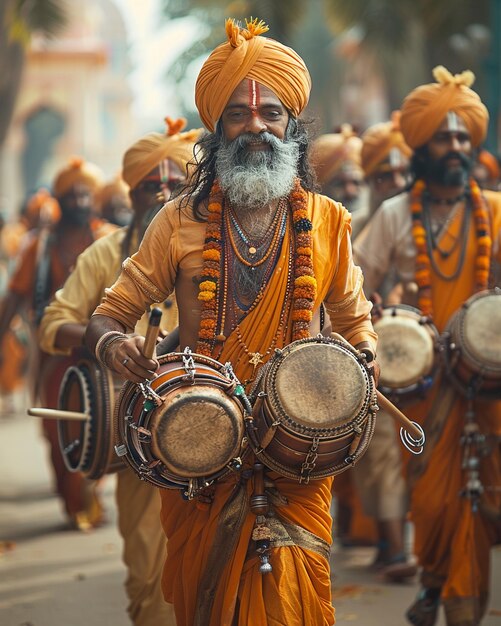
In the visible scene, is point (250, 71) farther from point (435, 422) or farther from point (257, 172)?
point (435, 422)

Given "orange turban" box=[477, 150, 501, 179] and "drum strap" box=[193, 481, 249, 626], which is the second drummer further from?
"orange turban" box=[477, 150, 501, 179]

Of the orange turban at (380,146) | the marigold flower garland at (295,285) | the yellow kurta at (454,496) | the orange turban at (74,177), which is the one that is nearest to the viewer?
the marigold flower garland at (295,285)

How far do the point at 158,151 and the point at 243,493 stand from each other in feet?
8.16

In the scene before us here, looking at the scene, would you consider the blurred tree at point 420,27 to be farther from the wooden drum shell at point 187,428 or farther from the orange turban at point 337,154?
the wooden drum shell at point 187,428

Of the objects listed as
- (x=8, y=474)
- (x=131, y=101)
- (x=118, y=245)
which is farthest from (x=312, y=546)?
(x=131, y=101)

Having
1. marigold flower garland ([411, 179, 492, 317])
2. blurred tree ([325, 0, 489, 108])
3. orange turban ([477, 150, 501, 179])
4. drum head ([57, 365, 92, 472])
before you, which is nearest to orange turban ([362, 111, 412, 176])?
orange turban ([477, 150, 501, 179])

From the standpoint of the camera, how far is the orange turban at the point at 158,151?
695cm

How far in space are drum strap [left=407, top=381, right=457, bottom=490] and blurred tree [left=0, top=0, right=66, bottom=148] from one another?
31.6ft

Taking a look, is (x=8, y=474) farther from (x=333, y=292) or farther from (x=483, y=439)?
(x=333, y=292)

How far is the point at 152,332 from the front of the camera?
447 centimetres

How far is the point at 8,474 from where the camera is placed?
1257 centimetres

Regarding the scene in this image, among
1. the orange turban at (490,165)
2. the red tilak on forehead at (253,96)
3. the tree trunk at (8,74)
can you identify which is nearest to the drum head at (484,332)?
the red tilak on forehead at (253,96)

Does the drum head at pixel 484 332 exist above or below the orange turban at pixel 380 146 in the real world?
below

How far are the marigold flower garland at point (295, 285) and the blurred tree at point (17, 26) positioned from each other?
34.8 ft
